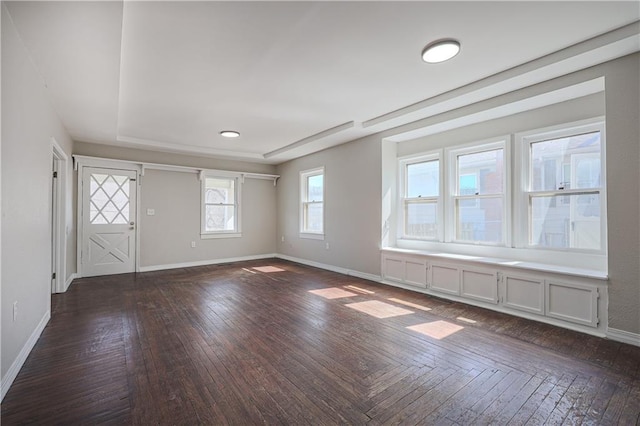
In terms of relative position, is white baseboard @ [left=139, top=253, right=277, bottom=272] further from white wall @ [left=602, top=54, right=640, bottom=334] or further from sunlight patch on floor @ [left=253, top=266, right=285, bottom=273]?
white wall @ [left=602, top=54, right=640, bottom=334]

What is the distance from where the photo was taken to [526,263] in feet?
11.6

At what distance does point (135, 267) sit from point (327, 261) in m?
3.96

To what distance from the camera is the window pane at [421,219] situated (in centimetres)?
485

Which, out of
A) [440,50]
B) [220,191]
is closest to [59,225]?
[220,191]

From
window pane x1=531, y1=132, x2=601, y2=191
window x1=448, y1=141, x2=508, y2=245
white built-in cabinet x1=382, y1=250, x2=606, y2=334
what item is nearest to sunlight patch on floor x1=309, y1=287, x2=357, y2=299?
white built-in cabinet x1=382, y1=250, x2=606, y2=334

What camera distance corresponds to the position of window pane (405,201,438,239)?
485 centimetres

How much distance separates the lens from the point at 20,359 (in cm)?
226

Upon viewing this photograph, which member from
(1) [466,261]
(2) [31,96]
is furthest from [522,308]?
(2) [31,96]

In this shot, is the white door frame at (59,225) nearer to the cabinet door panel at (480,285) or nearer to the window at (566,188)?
the cabinet door panel at (480,285)

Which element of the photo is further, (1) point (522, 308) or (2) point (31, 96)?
(1) point (522, 308)

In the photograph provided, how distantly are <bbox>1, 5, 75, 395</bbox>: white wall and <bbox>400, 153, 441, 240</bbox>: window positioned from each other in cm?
486

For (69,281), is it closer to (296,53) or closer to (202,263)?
(202,263)

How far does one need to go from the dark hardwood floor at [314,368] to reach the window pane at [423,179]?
75.8 inches

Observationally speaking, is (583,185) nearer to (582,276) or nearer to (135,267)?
(582,276)
